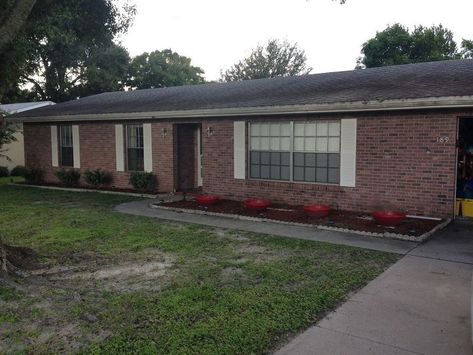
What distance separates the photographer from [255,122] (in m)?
11.0

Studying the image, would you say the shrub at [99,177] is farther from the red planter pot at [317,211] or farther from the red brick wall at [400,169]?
the red planter pot at [317,211]

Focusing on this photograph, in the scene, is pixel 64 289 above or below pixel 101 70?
below

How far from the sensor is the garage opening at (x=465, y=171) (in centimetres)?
887

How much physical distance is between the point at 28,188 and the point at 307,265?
42.2 feet

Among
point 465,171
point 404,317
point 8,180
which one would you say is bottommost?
point 404,317

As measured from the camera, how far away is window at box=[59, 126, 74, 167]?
15773mm

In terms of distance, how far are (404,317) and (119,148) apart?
11693 mm

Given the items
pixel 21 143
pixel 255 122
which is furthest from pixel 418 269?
pixel 21 143

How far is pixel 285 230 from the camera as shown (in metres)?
8.21

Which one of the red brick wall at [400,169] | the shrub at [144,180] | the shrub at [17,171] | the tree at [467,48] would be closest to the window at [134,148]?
the shrub at [144,180]

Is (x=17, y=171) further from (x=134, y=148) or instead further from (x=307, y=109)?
(x=307, y=109)

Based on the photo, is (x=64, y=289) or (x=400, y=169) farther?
(x=400, y=169)

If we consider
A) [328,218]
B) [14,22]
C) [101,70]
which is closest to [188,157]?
[328,218]

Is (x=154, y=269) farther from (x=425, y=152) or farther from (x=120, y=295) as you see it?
(x=425, y=152)
